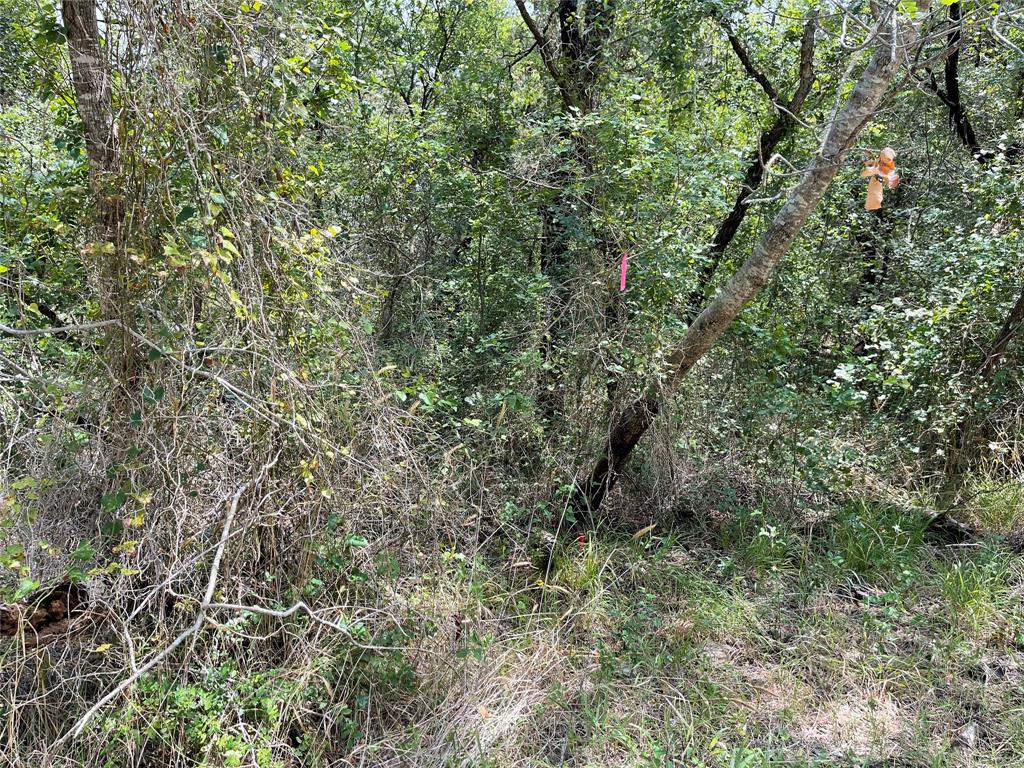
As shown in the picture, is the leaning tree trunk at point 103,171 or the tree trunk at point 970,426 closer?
the leaning tree trunk at point 103,171

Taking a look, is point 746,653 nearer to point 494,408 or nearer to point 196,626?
point 494,408

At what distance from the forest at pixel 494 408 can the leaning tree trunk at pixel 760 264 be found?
0.07 ft

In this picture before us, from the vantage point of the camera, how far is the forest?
6.83 feet

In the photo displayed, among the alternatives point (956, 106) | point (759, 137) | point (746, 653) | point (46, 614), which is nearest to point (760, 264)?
point (746, 653)

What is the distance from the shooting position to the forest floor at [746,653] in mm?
2375

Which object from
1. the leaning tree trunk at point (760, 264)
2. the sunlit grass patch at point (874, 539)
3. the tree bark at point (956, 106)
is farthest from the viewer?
the tree bark at point (956, 106)

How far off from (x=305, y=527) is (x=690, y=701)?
5.21 ft

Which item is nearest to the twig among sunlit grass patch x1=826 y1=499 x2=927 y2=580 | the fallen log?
the fallen log

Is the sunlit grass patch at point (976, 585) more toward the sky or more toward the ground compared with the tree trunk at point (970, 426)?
more toward the ground

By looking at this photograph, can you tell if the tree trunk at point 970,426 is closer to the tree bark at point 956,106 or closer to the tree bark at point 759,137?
the tree bark at point 759,137

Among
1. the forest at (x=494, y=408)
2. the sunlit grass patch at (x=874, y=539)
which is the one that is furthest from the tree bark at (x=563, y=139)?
the sunlit grass patch at (x=874, y=539)

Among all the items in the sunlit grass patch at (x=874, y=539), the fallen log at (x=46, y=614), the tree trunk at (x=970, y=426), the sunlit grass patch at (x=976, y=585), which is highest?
the fallen log at (x=46, y=614)

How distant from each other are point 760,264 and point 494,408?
149cm

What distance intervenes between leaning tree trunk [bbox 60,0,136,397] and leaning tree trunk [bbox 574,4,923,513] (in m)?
2.23
